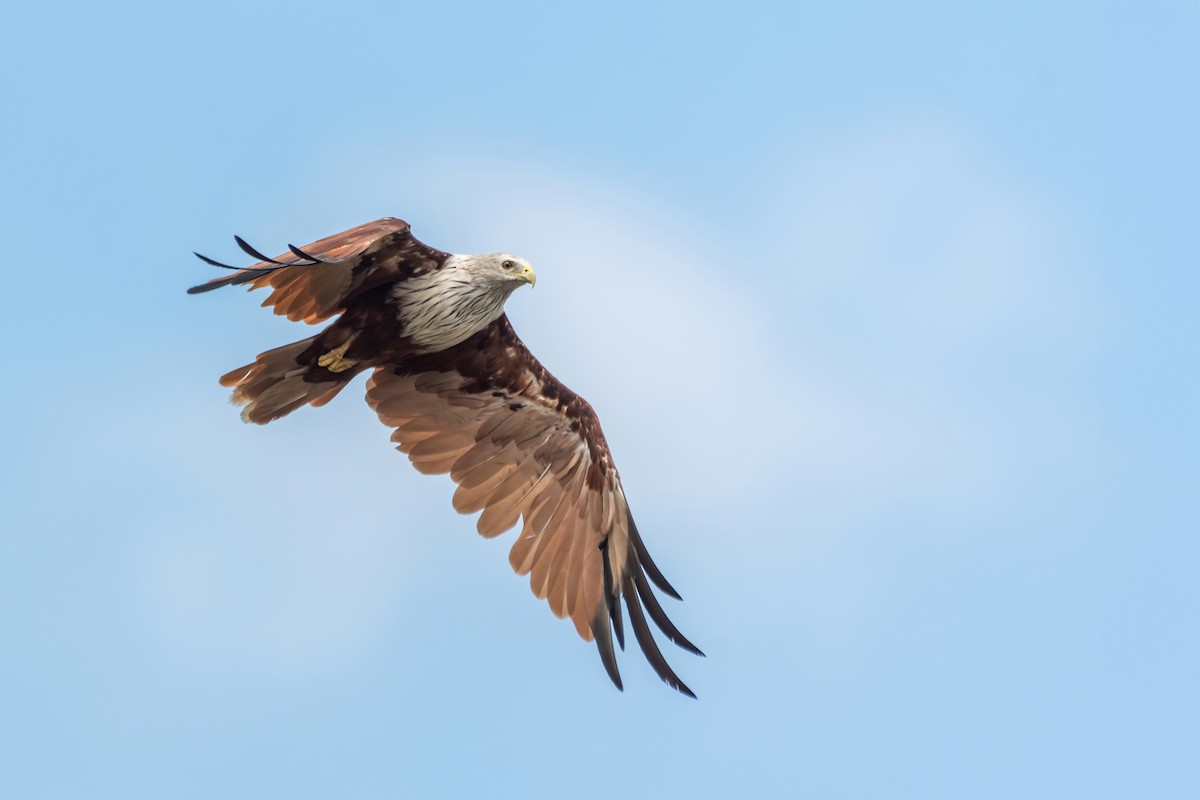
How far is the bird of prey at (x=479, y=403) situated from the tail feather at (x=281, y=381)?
0.04ft

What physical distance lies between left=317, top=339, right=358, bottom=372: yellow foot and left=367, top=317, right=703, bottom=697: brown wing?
1125mm

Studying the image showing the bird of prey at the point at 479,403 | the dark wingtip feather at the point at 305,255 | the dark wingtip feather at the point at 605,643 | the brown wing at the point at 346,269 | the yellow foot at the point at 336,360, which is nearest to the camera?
the dark wingtip feather at the point at 305,255

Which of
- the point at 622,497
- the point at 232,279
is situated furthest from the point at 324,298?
the point at 622,497

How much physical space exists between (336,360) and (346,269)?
1050mm

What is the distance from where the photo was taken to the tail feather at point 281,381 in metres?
15.1

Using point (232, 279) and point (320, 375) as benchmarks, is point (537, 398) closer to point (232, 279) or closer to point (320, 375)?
point (320, 375)

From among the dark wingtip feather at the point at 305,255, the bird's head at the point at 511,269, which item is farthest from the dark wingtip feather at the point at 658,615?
the dark wingtip feather at the point at 305,255

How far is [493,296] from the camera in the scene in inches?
602

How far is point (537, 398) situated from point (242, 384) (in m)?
3.32

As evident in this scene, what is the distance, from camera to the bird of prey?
1505 cm

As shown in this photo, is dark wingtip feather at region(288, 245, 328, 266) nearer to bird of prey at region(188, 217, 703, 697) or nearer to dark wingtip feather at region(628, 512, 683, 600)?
bird of prey at region(188, 217, 703, 697)

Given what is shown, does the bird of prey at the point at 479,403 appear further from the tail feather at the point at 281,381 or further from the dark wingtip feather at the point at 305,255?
the dark wingtip feather at the point at 305,255

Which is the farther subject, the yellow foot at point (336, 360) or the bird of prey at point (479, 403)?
the yellow foot at point (336, 360)

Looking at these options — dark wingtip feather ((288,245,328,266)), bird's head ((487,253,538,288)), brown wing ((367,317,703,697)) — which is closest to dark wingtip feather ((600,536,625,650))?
brown wing ((367,317,703,697))
